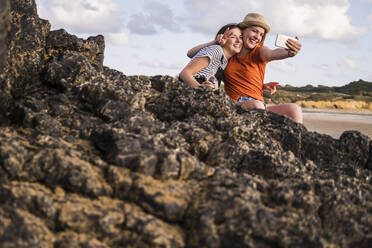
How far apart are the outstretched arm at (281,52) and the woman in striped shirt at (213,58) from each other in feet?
1.45

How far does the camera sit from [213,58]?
20.3 ft

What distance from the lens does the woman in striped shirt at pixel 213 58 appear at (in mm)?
6047

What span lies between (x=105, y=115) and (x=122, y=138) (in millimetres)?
579

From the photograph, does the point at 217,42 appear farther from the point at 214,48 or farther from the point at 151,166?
the point at 151,166

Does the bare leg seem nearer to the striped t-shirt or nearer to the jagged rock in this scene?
the striped t-shirt

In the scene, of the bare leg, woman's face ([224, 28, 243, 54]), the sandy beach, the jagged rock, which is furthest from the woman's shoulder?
the sandy beach

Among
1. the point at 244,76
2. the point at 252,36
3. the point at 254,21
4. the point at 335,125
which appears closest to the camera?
the point at 254,21

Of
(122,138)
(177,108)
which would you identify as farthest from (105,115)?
(177,108)

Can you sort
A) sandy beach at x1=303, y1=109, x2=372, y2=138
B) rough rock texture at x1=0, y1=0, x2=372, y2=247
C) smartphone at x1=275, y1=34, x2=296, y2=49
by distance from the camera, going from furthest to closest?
1. sandy beach at x1=303, y1=109, x2=372, y2=138
2. smartphone at x1=275, y1=34, x2=296, y2=49
3. rough rock texture at x1=0, y1=0, x2=372, y2=247

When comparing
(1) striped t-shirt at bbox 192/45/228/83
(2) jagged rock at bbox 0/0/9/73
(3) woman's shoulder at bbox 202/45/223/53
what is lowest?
(2) jagged rock at bbox 0/0/9/73

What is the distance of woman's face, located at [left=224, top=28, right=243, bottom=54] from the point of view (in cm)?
649

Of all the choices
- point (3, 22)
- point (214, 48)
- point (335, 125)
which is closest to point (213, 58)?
point (214, 48)

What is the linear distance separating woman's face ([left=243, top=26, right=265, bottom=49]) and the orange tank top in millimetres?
156

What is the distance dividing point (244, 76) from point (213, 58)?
802 millimetres
